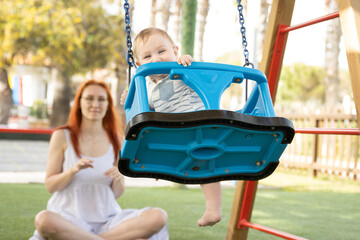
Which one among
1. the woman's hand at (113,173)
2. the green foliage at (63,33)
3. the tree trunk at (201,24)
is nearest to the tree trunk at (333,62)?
the tree trunk at (201,24)

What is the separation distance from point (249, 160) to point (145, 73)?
0.51 metres

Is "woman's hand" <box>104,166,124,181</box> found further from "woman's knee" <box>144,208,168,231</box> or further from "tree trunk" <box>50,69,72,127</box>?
"tree trunk" <box>50,69,72,127</box>

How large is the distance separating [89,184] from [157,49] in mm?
1136

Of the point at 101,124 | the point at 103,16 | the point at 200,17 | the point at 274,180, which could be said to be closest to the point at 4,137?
the point at 103,16

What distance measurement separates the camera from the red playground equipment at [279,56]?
181 centimetres

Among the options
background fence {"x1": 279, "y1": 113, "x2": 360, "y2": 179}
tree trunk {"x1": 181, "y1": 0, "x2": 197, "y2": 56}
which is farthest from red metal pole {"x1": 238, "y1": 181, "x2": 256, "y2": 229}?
background fence {"x1": 279, "y1": 113, "x2": 360, "y2": 179}

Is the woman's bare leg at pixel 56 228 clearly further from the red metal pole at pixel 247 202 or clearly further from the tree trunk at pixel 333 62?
the tree trunk at pixel 333 62

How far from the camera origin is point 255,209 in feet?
15.4

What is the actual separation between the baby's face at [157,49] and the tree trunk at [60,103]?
52.5 ft

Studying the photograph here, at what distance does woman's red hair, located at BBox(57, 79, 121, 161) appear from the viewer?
9.35 ft

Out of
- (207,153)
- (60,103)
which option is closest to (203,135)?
(207,153)

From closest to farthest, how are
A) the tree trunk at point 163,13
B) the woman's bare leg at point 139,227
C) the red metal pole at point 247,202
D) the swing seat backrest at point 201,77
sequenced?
1. the swing seat backrest at point 201,77
2. the woman's bare leg at point 139,227
3. the red metal pole at point 247,202
4. the tree trunk at point 163,13

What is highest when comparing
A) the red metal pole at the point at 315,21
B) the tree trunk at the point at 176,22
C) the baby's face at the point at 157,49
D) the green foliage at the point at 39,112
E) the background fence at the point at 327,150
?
the tree trunk at the point at 176,22

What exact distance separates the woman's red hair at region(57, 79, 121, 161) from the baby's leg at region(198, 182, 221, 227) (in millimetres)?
1067
